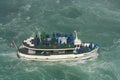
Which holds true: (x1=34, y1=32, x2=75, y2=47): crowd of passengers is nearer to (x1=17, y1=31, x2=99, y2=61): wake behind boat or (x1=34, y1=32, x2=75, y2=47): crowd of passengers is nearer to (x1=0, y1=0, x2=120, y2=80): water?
(x1=17, y1=31, x2=99, y2=61): wake behind boat

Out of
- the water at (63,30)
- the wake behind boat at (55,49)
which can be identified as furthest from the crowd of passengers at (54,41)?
the water at (63,30)

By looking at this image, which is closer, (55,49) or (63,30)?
(55,49)

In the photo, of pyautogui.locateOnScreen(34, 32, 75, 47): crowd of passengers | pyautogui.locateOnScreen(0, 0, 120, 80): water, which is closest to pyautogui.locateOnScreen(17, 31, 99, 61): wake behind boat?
pyautogui.locateOnScreen(34, 32, 75, 47): crowd of passengers

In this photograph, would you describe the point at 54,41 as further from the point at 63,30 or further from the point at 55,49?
the point at 63,30

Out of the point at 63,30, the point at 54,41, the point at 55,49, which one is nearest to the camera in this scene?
the point at 55,49

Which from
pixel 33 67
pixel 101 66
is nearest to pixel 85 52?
pixel 101 66

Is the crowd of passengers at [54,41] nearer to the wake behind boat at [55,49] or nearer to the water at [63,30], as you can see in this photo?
the wake behind boat at [55,49]

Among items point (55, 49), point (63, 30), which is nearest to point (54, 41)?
point (55, 49)

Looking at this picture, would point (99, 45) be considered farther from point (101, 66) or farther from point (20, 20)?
point (20, 20)
